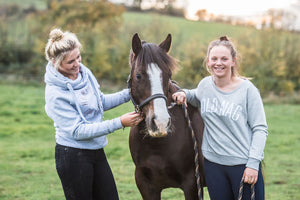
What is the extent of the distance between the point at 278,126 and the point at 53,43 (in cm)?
896

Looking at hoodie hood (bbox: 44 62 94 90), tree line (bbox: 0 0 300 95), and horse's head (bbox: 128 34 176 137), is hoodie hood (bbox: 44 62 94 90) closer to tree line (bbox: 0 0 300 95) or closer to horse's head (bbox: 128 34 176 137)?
horse's head (bbox: 128 34 176 137)

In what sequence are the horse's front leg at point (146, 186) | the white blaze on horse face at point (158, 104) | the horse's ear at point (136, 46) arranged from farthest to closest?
the horse's front leg at point (146, 186) → the horse's ear at point (136, 46) → the white blaze on horse face at point (158, 104)

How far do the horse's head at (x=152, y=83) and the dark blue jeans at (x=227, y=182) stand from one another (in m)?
0.53

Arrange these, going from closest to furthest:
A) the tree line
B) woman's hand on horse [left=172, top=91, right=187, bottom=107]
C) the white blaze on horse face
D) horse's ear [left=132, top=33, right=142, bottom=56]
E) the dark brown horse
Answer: the white blaze on horse face → the dark brown horse → horse's ear [left=132, top=33, right=142, bottom=56] → woman's hand on horse [left=172, top=91, right=187, bottom=107] → the tree line

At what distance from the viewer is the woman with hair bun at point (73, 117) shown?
2.50 metres

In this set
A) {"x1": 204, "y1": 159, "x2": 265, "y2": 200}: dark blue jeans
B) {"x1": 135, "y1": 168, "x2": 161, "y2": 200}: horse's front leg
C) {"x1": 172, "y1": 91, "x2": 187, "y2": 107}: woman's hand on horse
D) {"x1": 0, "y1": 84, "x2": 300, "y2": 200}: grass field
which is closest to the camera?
{"x1": 204, "y1": 159, "x2": 265, "y2": 200}: dark blue jeans

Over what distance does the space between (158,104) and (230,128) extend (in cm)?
57

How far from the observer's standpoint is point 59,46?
8.21ft

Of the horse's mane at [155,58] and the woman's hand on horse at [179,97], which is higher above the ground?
the horse's mane at [155,58]

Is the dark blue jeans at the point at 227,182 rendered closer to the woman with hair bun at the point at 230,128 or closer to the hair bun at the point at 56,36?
the woman with hair bun at the point at 230,128

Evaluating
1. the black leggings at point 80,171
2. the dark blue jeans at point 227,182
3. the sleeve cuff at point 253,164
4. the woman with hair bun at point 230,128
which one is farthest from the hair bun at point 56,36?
the sleeve cuff at point 253,164

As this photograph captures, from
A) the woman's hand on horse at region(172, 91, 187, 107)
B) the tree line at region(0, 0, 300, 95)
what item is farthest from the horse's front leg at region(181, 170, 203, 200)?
the tree line at region(0, 0, 300, 95)

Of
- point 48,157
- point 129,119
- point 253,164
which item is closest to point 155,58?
point 129,119

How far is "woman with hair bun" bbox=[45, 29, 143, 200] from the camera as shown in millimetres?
2498
